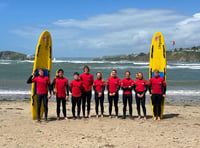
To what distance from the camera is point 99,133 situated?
523 cm

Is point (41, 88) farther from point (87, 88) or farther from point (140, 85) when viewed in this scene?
point (140, 85)

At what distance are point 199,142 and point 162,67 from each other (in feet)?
10.2

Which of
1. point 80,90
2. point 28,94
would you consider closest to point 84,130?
point 80,90

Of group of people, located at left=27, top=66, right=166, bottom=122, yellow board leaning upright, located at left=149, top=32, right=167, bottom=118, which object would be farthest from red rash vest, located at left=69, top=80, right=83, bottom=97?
yellow board leaning upright, located at left=149, top=32, right=167, bottom=118

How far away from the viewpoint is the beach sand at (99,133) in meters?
4.57

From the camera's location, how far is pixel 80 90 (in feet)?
20.9

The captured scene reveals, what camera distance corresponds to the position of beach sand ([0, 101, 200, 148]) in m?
4.57

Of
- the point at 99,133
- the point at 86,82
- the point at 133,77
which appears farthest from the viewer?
the point at 133,77

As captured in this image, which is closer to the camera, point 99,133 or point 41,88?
point 99,133

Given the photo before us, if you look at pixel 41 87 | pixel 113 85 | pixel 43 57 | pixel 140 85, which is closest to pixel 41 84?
pixel 41 87

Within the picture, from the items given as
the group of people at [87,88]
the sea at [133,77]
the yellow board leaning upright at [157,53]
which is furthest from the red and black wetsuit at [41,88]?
the sea at [133,77]

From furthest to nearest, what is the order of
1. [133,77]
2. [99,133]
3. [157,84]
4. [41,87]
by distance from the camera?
[133,77]
[157,84]
[41,87]
[99,133]

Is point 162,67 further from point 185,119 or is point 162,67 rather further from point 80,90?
point 80,90

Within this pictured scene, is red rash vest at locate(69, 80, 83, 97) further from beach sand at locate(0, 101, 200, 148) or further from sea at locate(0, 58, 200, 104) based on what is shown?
sea at locate(0, 58, 200, 104)
